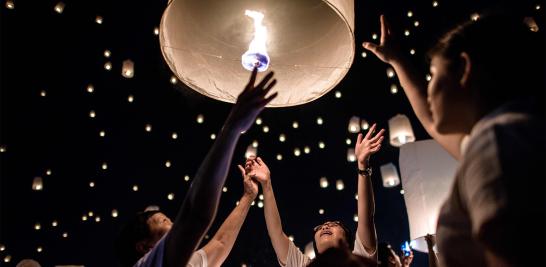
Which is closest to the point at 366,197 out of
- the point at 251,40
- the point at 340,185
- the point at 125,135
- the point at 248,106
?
the point at 251,40

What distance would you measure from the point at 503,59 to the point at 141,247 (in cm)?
160

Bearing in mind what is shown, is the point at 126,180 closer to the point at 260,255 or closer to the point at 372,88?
the point at 260,255

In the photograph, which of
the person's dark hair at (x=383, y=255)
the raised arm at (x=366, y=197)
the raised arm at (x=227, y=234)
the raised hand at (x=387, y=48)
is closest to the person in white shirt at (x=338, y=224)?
the raised arm at (x=366, y=197)

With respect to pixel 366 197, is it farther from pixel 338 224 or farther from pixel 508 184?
pixel 508 184

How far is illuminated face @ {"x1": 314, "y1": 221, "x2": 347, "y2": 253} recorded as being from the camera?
8.41 feet

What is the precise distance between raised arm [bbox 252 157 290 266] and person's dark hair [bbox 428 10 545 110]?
174 centimetres

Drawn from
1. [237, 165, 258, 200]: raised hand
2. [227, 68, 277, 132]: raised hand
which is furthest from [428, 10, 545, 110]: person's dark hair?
[237, 165, 258, 200]: raised hand

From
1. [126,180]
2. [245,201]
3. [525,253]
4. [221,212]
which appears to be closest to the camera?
[525,253]

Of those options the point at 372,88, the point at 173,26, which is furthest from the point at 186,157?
the point at 173,26

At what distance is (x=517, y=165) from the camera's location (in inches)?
25.7

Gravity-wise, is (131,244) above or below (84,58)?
below

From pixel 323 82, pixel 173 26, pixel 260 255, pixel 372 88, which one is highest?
pixel 372 88

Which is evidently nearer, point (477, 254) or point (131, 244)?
point (477, 254)

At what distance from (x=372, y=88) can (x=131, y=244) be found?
676 cm
